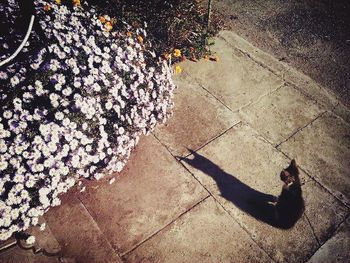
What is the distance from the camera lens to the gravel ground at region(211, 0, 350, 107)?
5.08 metres

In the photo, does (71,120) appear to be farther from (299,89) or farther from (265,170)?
(299,89)

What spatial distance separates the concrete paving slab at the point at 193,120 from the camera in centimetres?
397

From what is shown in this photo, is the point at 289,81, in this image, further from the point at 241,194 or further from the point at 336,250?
the point at 336,250

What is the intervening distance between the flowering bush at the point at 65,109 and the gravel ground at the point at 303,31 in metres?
2.79

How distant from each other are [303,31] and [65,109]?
5195mm

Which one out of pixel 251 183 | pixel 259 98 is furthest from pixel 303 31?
pixel 251 183

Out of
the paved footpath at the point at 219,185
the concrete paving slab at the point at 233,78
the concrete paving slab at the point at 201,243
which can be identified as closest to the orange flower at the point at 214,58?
the concrete paving slab at the point at 233,78

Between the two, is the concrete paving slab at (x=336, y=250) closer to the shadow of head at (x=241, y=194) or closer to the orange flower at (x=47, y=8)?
the shadow of head at (x=241, y=194)

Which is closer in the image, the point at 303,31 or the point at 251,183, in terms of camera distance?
the point at 251,183

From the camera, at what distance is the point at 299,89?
4723mm

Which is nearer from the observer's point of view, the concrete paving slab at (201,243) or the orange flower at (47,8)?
the concrete paving slab at (201,243)

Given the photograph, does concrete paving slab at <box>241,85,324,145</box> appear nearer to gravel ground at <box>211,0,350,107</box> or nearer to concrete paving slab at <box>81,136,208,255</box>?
gravel ground at <box>211,0,350,107</box>

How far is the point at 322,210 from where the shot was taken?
3406 millimetres

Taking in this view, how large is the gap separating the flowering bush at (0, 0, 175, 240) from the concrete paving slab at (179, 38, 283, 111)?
1047 mm
